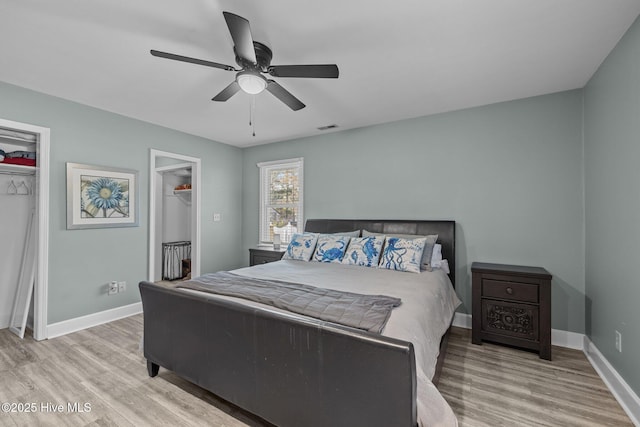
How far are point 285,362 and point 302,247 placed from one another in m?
2.05

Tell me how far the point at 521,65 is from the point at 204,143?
411 cm

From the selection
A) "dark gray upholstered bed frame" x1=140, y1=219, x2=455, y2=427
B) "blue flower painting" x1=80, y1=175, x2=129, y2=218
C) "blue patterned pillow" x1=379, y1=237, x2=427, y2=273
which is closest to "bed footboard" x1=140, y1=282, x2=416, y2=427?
"dark gray upholstered bed frame" x1=140, y1=219, x2=455, y2=427

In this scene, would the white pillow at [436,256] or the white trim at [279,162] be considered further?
the white trim at [279,162]

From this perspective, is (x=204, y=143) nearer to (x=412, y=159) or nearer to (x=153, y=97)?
(x=153, y=97)

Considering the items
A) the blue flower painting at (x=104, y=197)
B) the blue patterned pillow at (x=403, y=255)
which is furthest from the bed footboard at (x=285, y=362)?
the blue flower painting at (x=104, y=197)

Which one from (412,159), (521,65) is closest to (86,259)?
(412,159)

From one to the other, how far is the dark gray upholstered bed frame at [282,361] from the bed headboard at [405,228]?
2277mm

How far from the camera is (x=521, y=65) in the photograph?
2.36m

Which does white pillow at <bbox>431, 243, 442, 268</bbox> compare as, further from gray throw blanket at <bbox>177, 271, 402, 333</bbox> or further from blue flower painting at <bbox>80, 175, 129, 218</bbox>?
blue flower painting at <bbox>80, 175, 129, 218</bbox>

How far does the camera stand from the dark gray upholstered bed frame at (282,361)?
4.08 ft

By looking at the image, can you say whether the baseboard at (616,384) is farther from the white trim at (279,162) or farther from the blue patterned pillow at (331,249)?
the white trim at (279,162)

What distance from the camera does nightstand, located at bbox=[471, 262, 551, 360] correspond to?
2539 millimetres

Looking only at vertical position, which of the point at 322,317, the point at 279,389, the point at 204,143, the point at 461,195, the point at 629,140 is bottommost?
the point at 279,389

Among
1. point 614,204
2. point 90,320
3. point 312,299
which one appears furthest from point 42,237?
point 614,204
